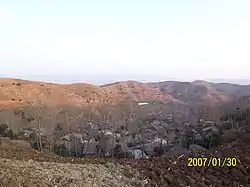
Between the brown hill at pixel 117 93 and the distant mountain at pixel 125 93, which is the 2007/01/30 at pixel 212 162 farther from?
the brown hill at pixel 117 93

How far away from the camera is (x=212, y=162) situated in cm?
1133

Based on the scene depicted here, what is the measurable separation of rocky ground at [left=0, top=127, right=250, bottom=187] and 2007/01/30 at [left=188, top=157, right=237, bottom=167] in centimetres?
16

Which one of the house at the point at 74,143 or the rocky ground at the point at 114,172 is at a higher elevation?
the rocky ground at the point at 114,172

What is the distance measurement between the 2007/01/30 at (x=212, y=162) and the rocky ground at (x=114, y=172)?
0.53 ft

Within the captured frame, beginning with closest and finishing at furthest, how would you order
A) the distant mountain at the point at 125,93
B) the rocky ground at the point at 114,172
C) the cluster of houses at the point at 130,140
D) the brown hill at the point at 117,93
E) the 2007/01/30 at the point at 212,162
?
the rocky ground at the point at 114,172 → the 2007/01/30 at the point at 212,162 → the cluster of houses at the point at 130,140 → the distant mountain at the point at 125,93 → the brown hill at the point at 117,93

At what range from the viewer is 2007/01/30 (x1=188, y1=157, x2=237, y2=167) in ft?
36.4

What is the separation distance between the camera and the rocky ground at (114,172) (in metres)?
8.27

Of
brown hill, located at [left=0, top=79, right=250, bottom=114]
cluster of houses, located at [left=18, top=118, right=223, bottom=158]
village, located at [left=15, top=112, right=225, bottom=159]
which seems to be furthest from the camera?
brown hill, located at [left=0, top=79, right=250, bottom=114]

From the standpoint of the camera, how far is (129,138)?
99.5 ft

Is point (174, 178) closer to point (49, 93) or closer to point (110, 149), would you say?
point (110, 149)

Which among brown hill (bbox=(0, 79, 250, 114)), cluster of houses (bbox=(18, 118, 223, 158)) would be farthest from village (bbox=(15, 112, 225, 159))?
brown hill (bbox=(0, 79, 250, 114))

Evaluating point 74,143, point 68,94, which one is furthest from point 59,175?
point 68,94

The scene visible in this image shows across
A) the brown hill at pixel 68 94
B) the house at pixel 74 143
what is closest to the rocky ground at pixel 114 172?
the house at pixel 74 143

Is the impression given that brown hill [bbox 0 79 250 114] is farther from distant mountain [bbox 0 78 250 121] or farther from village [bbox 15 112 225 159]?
village [bbox 15 112 225 159]
